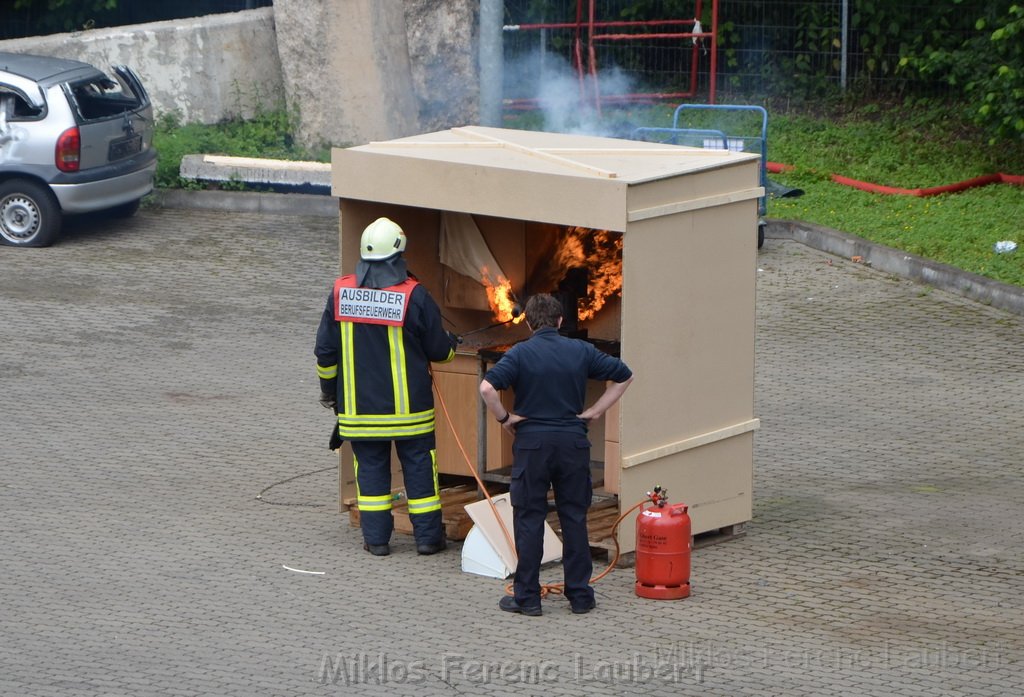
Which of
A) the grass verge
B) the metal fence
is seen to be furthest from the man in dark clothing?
the metal fence

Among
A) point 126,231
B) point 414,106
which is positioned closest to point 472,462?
point 126,231

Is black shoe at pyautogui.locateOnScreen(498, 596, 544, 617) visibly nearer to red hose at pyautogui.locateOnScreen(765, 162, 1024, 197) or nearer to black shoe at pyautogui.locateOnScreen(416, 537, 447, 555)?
black shoe at pyautogui.locateOnScreen(416, 537, 447, 555)

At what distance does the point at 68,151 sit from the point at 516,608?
8662 millimetres

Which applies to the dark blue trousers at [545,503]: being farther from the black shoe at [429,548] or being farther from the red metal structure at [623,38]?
the red metal structure at [623,38]

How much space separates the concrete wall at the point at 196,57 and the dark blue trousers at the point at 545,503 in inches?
468

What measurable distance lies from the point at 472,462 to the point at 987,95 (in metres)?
9.84

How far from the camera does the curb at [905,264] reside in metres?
13.6

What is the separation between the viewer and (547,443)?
7457 mm

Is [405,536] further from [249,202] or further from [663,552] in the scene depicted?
[249,202]

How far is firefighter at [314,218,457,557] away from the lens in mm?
8188

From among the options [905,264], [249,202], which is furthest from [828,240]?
[249,202]

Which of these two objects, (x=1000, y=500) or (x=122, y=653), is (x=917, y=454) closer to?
(x=1000, y=500)

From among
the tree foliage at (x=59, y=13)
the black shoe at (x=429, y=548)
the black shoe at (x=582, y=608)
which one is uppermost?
the tree foliage at (x=59, y=13)

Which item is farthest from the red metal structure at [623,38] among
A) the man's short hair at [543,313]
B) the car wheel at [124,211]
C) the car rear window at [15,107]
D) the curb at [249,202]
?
the man's short hair at [543,313]
